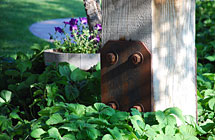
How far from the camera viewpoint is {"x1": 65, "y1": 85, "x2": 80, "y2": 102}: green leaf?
2820mm

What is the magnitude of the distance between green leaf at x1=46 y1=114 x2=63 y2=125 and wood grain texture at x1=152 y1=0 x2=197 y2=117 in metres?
0.67

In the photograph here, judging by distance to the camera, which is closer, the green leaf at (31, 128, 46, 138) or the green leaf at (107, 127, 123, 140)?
the green leaf at (107, 127, 123, 140)

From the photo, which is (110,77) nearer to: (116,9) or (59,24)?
(116,9)

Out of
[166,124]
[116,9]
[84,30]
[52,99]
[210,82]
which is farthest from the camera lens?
[84,30]

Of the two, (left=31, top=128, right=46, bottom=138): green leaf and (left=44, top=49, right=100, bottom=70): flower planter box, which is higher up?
(left=44, top=49, right=100, bottom=70): flower planter box

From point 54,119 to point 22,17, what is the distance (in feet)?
31.0

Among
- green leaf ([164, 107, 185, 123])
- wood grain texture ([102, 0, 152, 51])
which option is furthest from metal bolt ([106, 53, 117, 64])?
green leaf ([164, 107, 185, 123])

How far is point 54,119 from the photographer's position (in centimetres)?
216

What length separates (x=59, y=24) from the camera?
409 inches

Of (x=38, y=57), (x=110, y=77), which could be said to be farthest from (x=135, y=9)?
(x=38, y=57)

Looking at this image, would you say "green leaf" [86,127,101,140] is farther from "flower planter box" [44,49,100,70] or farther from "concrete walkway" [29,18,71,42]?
"concrete walkway" [29,18,71,42]

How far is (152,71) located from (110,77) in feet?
1.10

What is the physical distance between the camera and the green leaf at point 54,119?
84.0 inches

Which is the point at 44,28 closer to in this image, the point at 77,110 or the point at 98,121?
the point at 77,110
